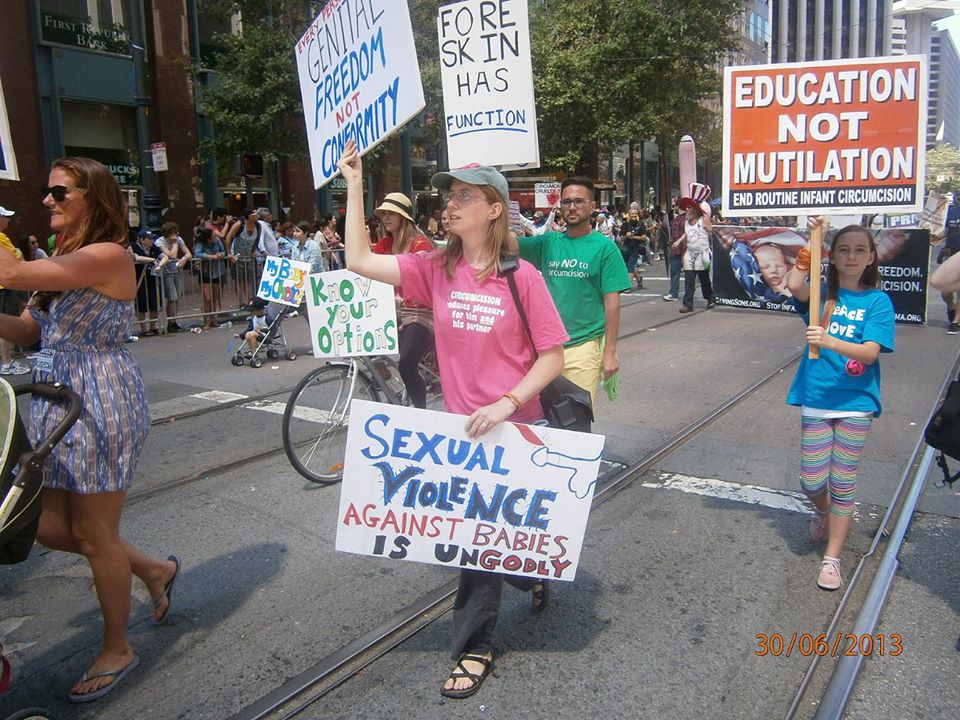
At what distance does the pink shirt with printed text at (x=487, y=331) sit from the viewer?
9.77 ft

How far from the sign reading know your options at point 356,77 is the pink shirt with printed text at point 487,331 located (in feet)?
3.17

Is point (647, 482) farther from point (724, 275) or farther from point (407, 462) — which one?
point (724, 275)

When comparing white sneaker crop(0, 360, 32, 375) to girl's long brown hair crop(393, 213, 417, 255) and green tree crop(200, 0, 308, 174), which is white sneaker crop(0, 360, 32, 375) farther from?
green tree crop(200, 0, 308, 174)

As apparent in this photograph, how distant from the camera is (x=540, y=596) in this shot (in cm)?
369

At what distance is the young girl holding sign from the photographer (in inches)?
151

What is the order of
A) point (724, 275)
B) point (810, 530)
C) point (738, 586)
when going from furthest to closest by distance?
point (724, 275), point (810, 530), point (738, 586)

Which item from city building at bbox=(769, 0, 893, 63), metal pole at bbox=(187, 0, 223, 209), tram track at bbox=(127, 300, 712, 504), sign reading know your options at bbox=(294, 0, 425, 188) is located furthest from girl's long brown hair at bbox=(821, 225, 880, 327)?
city building at bbox=(769, 0, 893, 63)

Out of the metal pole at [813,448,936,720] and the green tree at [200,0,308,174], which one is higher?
the green tree at [200,0,308,174]

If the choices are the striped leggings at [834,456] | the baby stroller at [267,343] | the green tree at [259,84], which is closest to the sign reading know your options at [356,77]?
the striped leggings at [834,456]

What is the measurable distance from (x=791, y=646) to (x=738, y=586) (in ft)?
1.79

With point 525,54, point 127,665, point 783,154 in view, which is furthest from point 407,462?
point 525,54

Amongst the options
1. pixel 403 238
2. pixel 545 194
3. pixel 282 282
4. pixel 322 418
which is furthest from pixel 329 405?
pixel 545 194

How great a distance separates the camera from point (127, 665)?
322 cm

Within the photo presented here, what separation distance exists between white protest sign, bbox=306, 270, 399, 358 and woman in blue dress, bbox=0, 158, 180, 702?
240 cm
